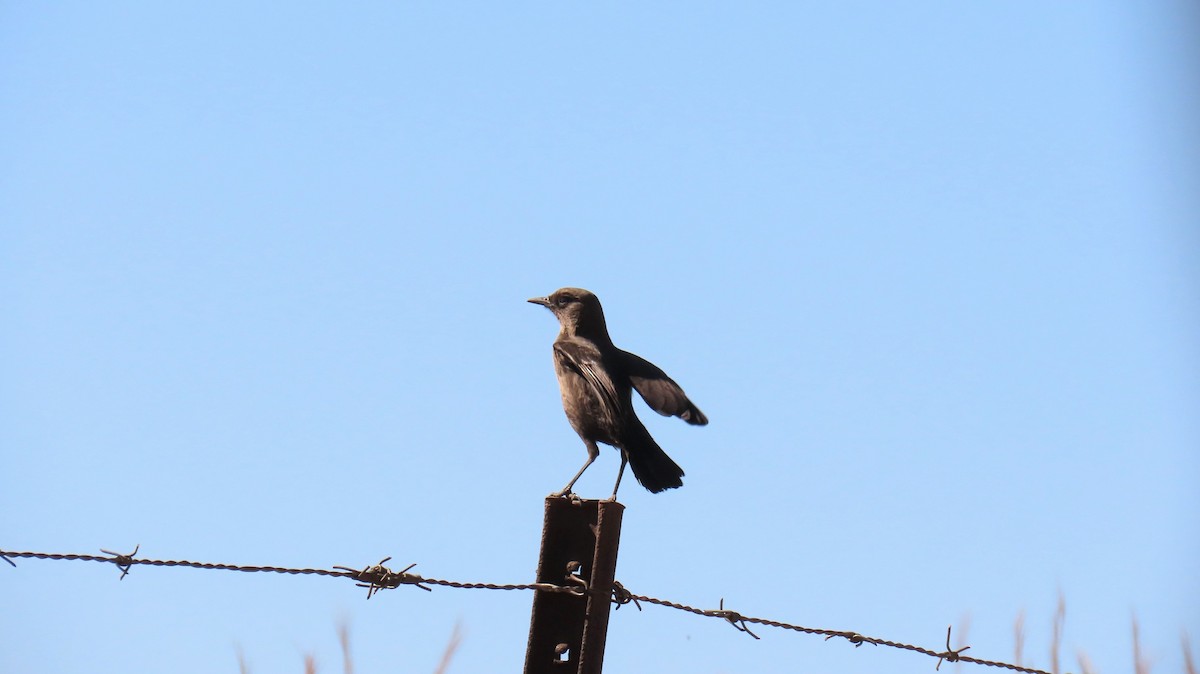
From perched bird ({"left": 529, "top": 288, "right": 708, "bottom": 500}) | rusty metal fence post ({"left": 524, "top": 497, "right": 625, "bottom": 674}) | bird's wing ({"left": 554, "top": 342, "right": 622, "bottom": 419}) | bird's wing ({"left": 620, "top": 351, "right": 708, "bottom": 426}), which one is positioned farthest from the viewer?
bird's wing ({"left": 554, "top": 342, "right": 622, "bottom": 419})

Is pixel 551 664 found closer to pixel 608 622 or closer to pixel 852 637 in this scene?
pixel 608 622

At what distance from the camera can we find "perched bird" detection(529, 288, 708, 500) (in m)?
6.41

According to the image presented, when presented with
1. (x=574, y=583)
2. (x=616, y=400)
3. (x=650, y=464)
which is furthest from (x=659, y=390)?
(x=574, y=583)

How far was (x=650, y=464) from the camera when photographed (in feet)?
21.2

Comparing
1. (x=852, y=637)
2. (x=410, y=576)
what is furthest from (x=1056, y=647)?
(x=410, y=576)

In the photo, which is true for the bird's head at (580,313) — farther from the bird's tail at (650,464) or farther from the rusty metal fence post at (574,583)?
the rusty metal fence post at (574,583)

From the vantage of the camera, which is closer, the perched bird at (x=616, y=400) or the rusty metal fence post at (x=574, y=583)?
the rusty metal fence post at (x=574, y=583)

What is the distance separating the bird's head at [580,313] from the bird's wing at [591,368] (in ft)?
1.28

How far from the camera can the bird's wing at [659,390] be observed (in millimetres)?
6156

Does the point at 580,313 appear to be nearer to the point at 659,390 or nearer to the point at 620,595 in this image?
the point at 659,390

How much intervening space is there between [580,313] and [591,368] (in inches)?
41.7

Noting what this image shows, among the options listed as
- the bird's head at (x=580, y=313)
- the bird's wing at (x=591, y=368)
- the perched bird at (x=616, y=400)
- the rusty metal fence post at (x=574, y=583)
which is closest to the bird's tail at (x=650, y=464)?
the perched bird at (x=616, y=400)

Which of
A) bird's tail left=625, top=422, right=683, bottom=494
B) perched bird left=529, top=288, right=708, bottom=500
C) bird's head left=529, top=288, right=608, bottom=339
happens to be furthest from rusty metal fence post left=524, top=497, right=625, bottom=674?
bird's head left=529, top=288, right=608, bottom=339

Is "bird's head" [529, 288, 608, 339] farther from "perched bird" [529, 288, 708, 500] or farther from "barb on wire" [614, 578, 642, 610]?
"barb on wire" [614, 578, 642, 610]
